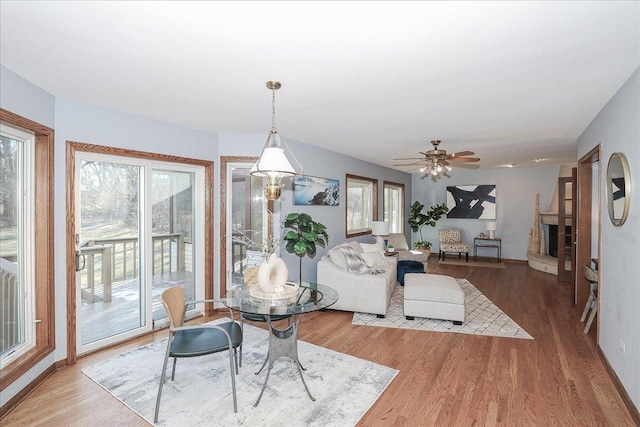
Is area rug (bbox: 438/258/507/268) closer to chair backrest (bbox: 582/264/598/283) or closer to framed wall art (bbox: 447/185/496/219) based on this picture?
framed wall art (bbox: 447/185/496/219)

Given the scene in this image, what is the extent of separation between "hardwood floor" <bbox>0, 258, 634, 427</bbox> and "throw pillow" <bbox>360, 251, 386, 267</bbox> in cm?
138

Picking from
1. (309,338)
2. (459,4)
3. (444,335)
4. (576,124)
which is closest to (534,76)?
(459,4)

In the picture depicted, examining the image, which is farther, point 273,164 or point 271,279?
point 271,279

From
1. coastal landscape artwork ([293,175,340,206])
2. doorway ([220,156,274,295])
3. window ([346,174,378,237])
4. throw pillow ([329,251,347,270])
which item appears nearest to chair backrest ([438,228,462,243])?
window ([346,174,378,237])

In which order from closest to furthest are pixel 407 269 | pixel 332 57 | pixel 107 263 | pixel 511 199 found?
pixel 332 57, pixel 107 263, pixel 407 269, pixel 511 199

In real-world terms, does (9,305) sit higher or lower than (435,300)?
higher

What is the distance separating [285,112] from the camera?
3.39m

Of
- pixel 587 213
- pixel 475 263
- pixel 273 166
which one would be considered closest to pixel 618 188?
pixel 587 213

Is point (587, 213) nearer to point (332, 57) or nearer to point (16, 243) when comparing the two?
point (332, 57)

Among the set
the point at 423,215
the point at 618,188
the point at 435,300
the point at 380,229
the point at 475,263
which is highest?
the point at 618,188

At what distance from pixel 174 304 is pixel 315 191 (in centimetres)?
311

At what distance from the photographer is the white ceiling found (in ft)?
5.30

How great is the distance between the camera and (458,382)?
269cm

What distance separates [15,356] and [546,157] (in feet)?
26.3
